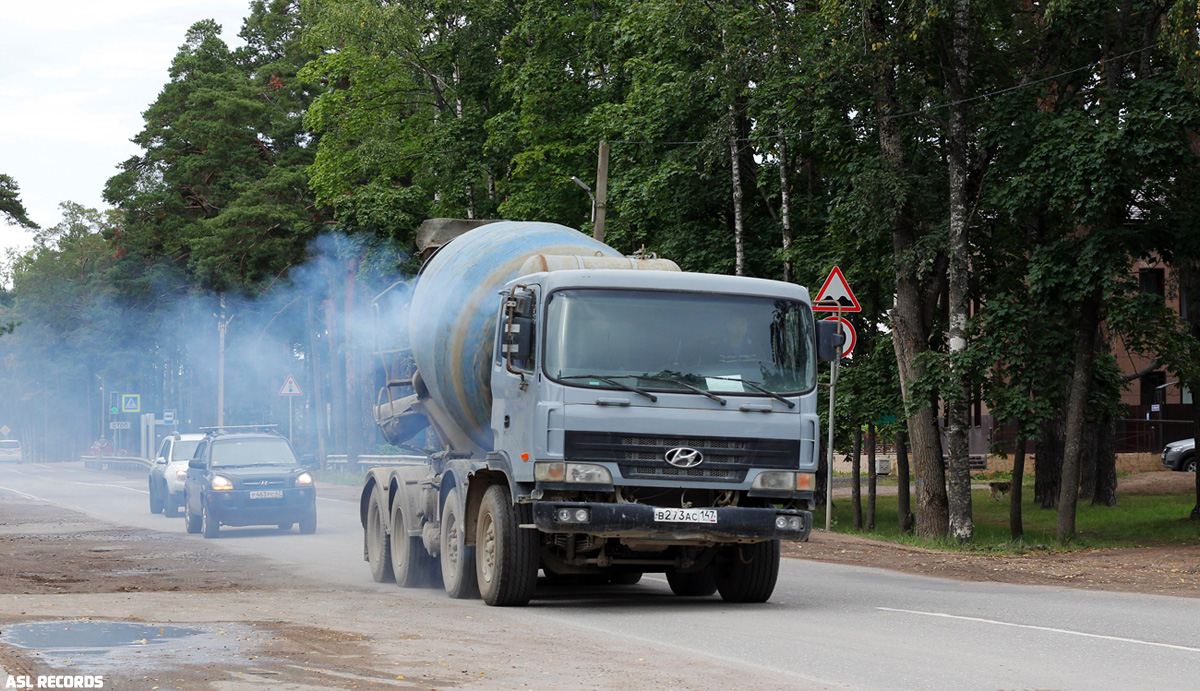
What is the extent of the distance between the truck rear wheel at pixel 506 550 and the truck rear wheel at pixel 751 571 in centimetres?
198

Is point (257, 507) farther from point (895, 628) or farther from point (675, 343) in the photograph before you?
point (895, 628)

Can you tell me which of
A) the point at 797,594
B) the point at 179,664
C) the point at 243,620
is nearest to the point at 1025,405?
the point at 797,594

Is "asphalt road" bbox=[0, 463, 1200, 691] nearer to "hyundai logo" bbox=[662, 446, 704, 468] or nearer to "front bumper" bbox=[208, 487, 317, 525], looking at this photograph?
"hyundai logo" bbox=[662, 446, 704, 468]

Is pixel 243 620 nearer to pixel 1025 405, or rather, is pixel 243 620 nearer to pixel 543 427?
pixel 543 427

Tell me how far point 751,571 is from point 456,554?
2.85 metres

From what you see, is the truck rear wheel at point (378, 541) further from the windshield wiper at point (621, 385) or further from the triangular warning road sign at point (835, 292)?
the triangular warning road sign at point (835, 292)

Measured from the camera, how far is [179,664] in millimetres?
8719

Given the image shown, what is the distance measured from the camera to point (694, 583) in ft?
45.9

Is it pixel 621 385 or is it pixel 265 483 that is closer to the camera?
pixel 621 385

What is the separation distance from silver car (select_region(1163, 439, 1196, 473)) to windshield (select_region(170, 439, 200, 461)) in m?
29.6

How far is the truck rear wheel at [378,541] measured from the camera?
15.9 metres

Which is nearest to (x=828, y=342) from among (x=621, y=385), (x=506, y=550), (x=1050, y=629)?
(x=621, y=385)

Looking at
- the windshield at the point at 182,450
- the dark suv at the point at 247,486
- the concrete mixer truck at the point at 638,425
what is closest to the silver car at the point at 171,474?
the windshield at the point at 182,450

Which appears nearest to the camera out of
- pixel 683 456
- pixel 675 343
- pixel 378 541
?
pixel 683 456
